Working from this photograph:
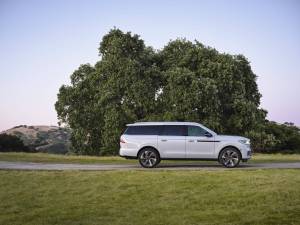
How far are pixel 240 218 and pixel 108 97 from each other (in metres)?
25.8

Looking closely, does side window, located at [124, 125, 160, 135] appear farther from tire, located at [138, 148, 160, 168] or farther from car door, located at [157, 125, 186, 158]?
tire, located at [138, 148, 160, 168]

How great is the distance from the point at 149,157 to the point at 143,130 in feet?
3.81

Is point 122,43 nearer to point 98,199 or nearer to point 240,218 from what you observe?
point 98,199

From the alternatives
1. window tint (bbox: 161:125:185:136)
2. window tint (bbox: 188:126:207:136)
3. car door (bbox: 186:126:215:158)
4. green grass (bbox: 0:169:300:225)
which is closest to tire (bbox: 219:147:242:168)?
car door (bbox: 186:126:215:158)

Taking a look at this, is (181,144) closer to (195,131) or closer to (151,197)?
(195,131)

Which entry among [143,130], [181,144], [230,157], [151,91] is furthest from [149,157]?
[151,91]

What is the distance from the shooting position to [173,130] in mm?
20391

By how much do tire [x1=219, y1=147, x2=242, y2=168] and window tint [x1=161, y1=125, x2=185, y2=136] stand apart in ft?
6.21

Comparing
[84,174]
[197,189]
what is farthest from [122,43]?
[197,189]

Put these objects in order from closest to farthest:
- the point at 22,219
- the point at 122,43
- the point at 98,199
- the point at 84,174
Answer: the point at 22,219 → the point at 98,199 → the point at 84,174 → the point at 122,43

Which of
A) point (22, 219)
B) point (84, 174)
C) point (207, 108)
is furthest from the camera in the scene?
→ point (207, 108)

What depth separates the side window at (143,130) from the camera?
67.2ft

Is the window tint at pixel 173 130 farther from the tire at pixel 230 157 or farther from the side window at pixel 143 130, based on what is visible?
the tire at pixel 230 157

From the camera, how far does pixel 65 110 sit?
41094 millimetres
